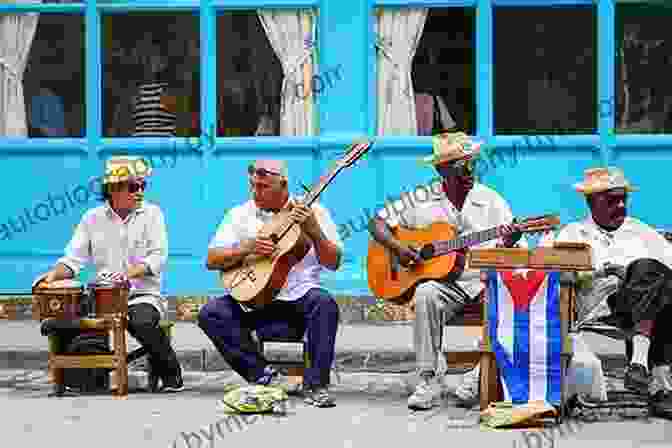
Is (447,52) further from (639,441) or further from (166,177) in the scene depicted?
(639,441)

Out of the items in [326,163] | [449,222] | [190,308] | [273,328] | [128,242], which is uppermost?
[326,163]

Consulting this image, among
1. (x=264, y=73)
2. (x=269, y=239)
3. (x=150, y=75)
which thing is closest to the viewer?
(x=269, y=239)

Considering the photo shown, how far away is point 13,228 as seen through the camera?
1229 cm

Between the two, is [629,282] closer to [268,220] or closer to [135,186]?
[268,220]

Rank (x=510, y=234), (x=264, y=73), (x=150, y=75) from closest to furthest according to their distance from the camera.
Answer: (x=510, y=234) → (x=264, y=73) → (x=150, y=75)

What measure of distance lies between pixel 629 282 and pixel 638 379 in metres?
0.54

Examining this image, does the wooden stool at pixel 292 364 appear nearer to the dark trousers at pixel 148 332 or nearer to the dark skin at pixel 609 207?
the dark trousers at pixel 148 332

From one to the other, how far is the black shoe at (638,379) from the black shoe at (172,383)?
8.92 feet

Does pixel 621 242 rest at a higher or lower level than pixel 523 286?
higher

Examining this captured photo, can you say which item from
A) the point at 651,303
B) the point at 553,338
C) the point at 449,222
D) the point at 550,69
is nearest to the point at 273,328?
the point at 449,222

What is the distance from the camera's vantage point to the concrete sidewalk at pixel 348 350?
10203 mm

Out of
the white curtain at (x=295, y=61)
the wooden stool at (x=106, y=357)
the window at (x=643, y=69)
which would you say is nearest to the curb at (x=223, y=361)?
the wooden stool at (x=106, y=357)

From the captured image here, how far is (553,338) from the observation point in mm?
7988

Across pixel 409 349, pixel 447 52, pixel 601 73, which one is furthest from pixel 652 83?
pixel 409 349
